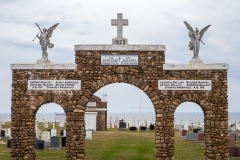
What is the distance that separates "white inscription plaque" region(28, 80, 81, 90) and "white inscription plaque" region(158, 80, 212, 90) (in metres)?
4.03

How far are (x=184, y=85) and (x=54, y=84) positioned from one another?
6180mm

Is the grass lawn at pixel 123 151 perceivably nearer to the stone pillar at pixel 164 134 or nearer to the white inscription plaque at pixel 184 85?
the stone pillar at pixel 164 134

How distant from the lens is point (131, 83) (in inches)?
739

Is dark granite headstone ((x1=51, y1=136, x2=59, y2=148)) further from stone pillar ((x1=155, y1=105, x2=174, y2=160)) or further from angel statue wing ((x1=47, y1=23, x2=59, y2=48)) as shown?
stone pillar ((x1=155, y1=105, x2=174, y2=160))

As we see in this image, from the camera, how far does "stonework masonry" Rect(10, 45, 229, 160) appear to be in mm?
18719

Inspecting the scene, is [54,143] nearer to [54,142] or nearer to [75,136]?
[54,142]

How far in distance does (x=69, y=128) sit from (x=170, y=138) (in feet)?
15.7

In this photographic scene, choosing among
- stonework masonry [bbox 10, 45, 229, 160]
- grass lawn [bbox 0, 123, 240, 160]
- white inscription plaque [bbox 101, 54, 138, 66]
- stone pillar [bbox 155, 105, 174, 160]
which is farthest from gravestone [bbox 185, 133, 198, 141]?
white inscription plaque [bbox 101, 54, 138, 66]

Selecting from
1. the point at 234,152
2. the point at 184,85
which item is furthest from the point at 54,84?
the point at 234,152

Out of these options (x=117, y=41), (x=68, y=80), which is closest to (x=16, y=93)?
(x=68, y=80)

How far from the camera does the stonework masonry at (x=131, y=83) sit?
18719mm

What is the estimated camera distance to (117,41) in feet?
62.1

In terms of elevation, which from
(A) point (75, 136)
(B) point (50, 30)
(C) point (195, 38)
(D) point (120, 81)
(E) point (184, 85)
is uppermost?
(B) point (50, 30)

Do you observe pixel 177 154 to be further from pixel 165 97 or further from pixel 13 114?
pixel 13 114
